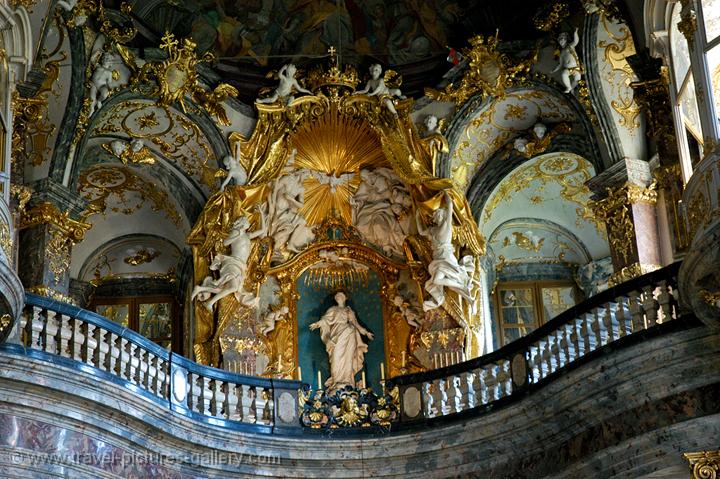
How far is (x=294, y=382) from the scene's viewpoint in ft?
61.8

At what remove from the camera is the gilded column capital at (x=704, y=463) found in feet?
A: 50.8

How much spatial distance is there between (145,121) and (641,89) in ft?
25.3

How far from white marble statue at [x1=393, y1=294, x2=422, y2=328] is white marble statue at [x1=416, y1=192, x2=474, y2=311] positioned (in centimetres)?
39

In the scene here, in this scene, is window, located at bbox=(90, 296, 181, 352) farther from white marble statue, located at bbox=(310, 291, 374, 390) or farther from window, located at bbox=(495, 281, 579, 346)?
window, located at bbox=(495, 281, 579, 346)

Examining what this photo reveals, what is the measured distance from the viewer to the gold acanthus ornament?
21.5m

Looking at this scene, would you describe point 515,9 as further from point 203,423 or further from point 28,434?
point 28,434

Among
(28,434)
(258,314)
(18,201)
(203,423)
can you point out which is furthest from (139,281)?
(28,434)

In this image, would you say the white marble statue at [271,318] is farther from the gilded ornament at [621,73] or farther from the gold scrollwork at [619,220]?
the gilded ornament at [621,73]

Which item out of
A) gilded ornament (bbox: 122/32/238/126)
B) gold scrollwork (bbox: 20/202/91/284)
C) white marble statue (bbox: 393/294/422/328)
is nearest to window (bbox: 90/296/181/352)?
gold scrollwork (bbox: 20/202/91/284)

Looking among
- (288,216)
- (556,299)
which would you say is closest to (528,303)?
(556,299)

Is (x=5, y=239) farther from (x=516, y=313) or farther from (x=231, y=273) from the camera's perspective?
(x=516, y=313)

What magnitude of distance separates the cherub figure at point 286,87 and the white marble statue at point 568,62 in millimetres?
3900

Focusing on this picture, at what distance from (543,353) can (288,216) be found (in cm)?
557

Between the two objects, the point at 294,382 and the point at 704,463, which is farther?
the point at 294,382
